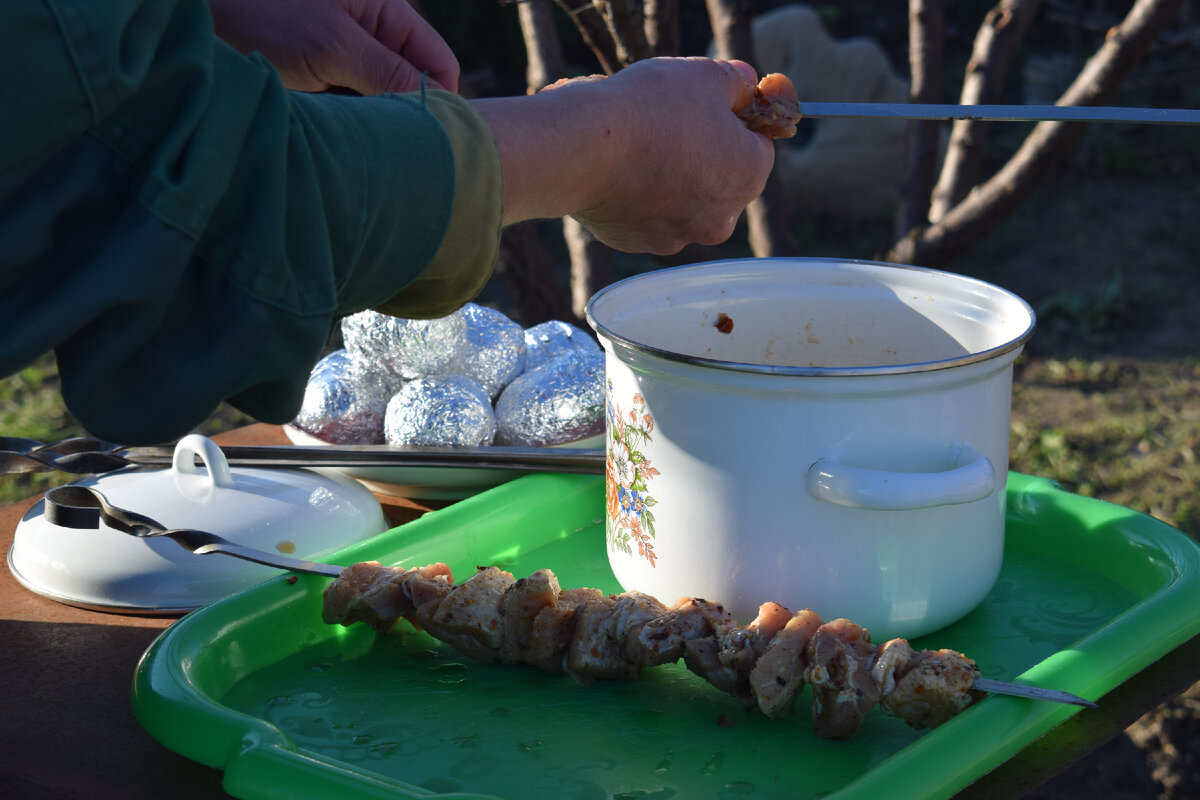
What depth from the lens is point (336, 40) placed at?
102 cm

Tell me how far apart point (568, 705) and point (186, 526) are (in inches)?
16.2

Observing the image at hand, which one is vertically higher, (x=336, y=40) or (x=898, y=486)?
(x=336, y=40)

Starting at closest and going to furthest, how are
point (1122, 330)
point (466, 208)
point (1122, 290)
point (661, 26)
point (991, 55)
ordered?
point (466, 208) < point (661, 26) < point (991, 55) < point (1122, 330) < point (1122, 290)

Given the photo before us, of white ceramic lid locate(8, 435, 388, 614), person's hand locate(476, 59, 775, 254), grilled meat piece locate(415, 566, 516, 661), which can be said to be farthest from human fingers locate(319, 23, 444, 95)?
grilled meat piece locate(415, 566, 516, 661)

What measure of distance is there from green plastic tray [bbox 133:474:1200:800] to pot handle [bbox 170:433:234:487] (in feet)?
0.54

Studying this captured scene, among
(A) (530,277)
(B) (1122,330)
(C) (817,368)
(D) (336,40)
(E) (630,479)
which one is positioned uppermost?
(D) (336,40)

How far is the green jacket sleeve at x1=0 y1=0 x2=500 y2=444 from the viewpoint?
0.54 metres

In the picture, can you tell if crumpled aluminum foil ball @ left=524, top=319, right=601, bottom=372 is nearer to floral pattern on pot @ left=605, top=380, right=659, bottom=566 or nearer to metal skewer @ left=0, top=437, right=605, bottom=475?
metal skewer @ left=0, top=437, right=605, bottom=475

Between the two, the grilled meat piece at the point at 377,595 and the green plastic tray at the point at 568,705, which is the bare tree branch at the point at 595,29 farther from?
the grilled meat piece at the point at 377,595

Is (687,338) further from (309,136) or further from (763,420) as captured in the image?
(309,136)

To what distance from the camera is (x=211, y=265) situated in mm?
612

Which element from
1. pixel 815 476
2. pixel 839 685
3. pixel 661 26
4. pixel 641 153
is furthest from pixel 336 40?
pixel 661 26

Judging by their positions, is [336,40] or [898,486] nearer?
[898,486]

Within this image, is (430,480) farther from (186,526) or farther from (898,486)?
(898,486)
